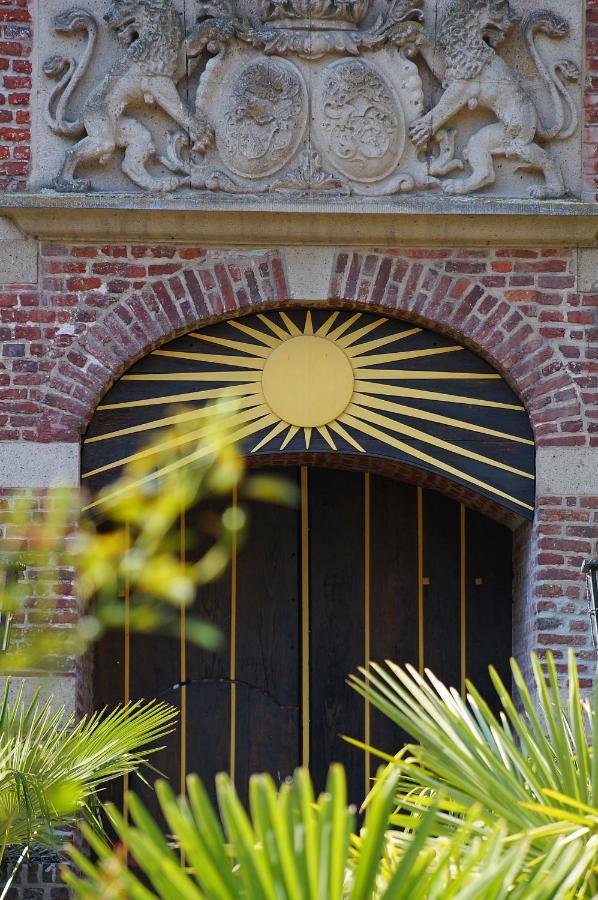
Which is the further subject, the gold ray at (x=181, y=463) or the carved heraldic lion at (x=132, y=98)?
the carved heraldic lion at (x=132, y=98)

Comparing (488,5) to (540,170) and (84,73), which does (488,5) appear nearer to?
(540,170)

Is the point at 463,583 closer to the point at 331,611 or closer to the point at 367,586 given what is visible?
the point at 367,586

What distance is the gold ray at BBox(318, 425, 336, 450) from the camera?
6684 mm

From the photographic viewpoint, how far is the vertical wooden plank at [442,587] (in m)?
7.39

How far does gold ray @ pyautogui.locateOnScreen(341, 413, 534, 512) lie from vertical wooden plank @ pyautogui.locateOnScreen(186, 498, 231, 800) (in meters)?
1.05

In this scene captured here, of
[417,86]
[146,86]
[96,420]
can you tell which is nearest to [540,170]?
[417,86]

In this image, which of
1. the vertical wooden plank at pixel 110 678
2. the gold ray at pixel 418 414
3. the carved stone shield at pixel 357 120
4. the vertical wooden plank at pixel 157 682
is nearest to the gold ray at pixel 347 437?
the gold ray at pixel 418 414

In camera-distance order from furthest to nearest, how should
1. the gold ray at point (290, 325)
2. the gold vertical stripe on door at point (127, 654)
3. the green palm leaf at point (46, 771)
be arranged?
1. the gold vertical stripe on door at point (127, 654)
2. the gold ray at point (290, 325)
3. the green palm leaf at point (46, 771)

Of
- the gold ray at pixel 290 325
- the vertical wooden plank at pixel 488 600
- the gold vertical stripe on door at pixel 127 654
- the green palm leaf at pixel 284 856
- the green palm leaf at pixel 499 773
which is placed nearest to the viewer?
the green palm leaf at pixel 284 856

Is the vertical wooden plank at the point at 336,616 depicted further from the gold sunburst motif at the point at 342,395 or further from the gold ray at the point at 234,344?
the gold ray at the point at 234,344

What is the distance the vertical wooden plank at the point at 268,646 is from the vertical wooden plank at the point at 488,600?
0.88 m

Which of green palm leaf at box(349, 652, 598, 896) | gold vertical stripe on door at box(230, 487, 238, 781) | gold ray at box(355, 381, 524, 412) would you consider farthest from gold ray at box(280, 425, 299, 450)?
green palm leaf at box(349, 652, 598, 896)

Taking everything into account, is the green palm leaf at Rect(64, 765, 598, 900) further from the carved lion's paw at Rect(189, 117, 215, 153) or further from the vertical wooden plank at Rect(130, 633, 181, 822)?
the vertical wooden plank at Rect(130, 633, 181, 822)

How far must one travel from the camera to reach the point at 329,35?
22.2 ft
